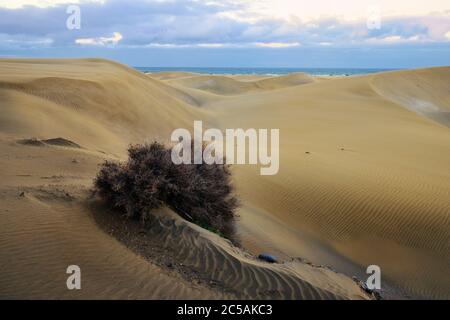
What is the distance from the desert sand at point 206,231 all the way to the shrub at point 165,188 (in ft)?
1.00

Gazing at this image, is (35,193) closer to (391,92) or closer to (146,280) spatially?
(146,280)

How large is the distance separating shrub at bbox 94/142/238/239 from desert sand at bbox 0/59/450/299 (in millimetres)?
305

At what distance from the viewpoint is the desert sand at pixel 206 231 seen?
566cm

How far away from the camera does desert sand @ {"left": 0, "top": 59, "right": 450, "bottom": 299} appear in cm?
566

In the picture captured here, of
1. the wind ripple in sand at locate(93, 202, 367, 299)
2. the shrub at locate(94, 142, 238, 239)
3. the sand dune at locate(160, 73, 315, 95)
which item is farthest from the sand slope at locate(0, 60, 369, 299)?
the sand dune at locate(160, 73, 315, 95)

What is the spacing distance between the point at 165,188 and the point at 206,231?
2.92 ft

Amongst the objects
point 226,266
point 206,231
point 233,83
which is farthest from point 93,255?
point 233,83

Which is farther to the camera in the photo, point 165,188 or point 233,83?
point 233,83

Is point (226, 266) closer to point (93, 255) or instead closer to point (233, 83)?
point (93, 255)

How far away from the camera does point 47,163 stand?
9.49 meters

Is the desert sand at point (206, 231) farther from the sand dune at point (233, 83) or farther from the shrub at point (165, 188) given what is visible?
Result: the sand dune at point (233, 83)

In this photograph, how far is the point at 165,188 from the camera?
23.8 ft

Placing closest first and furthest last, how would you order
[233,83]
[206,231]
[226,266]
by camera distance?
[226,266], [206,231], [233,83]
